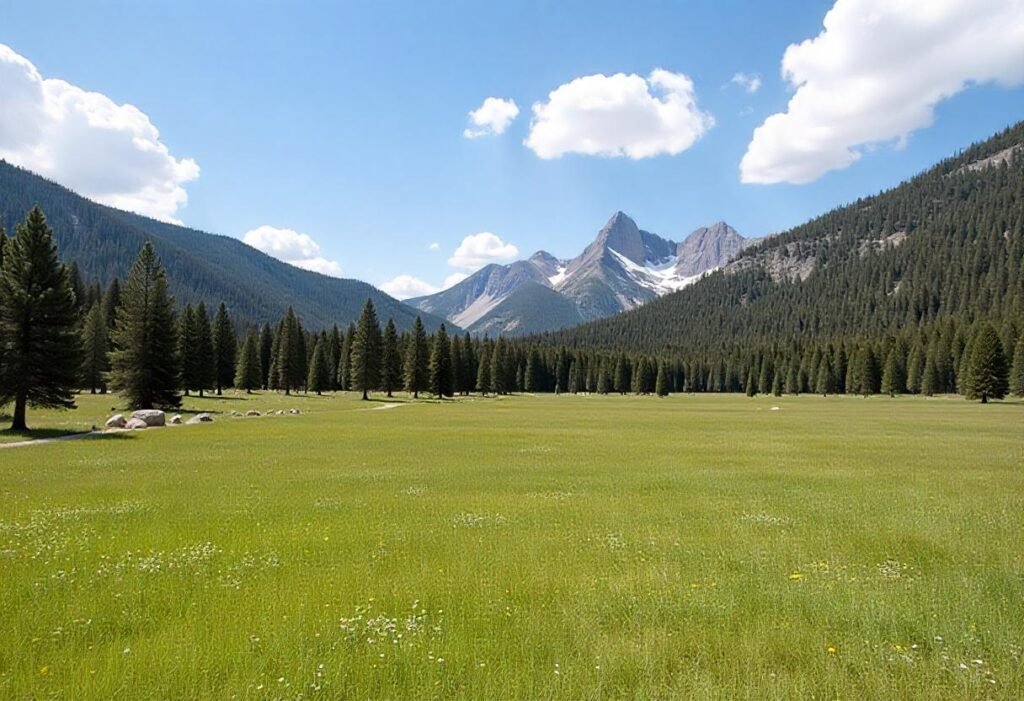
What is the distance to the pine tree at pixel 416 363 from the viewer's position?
368 ft

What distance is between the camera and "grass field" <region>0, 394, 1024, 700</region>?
746cm

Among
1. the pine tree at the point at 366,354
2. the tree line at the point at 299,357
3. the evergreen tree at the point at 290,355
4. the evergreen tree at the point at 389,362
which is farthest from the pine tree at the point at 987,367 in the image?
the evergreen tree at the point at 290,355

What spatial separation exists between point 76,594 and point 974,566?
17975 mm

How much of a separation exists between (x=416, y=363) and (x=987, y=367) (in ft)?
347

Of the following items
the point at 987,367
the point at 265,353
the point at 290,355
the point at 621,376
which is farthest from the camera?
the point at 621,376

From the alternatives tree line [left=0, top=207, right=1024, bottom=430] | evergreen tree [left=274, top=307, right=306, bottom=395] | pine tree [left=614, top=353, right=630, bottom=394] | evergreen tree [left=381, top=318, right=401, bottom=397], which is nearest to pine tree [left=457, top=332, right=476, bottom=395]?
tree line [left=0, top=207, right=1024, bottom=430]

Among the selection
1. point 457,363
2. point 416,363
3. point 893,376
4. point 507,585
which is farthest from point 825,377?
point 507,585

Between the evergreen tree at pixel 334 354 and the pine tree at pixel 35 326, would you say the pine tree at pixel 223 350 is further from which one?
the pine tree at pixel 35 326

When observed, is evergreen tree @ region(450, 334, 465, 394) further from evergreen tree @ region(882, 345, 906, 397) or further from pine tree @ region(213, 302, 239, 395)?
evergreen tree @ region(882, 345, 906, 397)

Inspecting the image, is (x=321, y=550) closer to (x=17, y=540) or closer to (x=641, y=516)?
(x=17, y=540)

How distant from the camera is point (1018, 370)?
10612 centimetres

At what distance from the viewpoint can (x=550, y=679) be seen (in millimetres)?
7363

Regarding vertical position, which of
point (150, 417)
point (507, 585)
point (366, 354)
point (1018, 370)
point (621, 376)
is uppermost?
point (1018, 370)

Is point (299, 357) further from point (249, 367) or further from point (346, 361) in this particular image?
point (346, 361)
